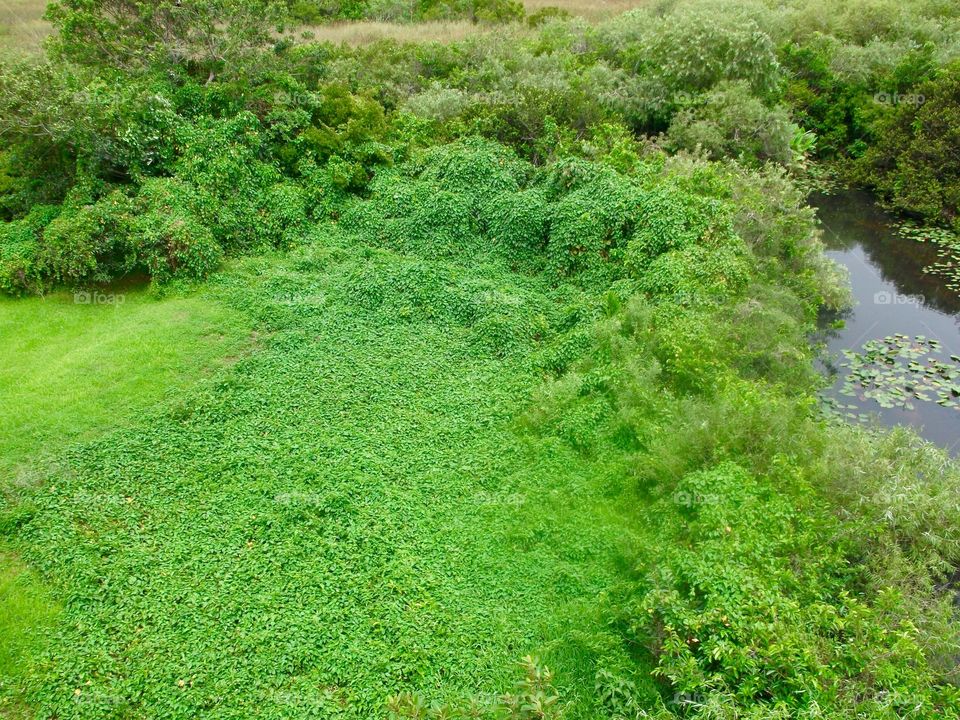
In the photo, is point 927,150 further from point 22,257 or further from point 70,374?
point 22,257

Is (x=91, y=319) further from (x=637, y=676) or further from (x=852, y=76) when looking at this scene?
(x=852, y=76)

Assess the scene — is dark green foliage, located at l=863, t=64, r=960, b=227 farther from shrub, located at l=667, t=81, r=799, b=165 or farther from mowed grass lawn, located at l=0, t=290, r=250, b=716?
mowed grass lawn, located at l=0, t=290, r=250, b=716

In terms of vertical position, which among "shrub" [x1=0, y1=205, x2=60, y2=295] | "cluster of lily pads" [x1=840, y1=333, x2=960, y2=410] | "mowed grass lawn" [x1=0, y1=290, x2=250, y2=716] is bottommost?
"cluster of lily pads" [x1=840, y1=333, x2=960, y2=410]

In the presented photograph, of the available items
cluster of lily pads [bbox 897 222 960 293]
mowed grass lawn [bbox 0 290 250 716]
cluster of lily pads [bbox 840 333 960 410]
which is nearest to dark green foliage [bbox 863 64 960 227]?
cluster of lily pads [bbox 897 222 960 293]

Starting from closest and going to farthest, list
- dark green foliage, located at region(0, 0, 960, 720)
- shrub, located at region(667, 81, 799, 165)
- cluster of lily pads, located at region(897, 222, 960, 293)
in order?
dark green foliage, located at region(0, 0, 960, 720) → cluster of lily pads, located at region(897, 222, 960, 293) → shrub, located at region(667, 81, 799, 165)

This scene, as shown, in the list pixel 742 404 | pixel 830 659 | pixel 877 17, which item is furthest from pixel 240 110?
pixel 877 17

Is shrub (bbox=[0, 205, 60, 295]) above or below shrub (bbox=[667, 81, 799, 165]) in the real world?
below

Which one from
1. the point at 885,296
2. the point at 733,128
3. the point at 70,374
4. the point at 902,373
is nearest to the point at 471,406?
the point at 70,374
